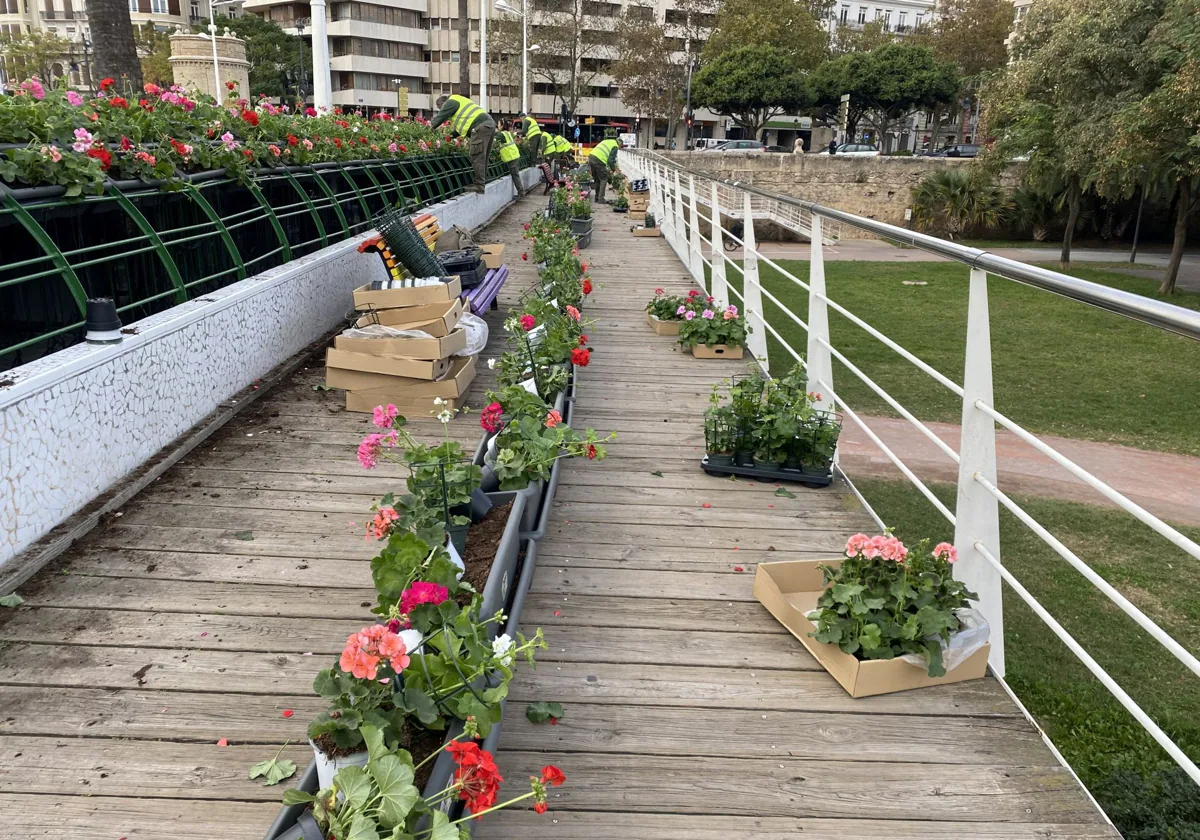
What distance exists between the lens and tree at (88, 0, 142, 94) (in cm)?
1185

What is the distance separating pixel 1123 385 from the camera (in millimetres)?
14516

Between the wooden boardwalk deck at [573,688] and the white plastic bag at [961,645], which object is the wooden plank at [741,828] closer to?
the wooden boardwalk deck at [573,688]

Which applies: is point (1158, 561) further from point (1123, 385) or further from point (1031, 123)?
point (1031, 123)

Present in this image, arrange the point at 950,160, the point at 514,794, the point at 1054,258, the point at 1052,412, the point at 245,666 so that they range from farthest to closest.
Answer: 1. the point at 950,160
2. the point at 1054,258
3. the point at 1052,412
4. the point at 245,666
5. the point at 514,794

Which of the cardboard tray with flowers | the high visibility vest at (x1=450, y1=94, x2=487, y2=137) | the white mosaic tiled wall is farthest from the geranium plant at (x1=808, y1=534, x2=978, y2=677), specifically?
the high visibility vest at (x1=450, y1=94, x2=487, y2=137)

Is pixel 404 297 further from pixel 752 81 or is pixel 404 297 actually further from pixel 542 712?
pixel 752 81

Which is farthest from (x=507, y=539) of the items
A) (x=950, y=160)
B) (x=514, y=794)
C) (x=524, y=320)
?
(x=950, y=160)

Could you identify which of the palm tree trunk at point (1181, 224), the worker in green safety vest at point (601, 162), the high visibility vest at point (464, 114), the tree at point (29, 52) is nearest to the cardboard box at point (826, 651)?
the high visibility vest at point (464, 114)

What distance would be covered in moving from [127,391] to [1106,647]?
231 inches

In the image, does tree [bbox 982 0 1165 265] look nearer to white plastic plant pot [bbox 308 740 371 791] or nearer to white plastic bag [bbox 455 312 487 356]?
white plastic bag [bbox 455 312 487 356]

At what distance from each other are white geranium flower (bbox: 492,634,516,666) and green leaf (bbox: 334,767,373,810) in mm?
442

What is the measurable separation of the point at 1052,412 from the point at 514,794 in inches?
486

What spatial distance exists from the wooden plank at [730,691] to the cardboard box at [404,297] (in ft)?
11.2

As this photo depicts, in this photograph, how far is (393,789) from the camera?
164 centimetres
